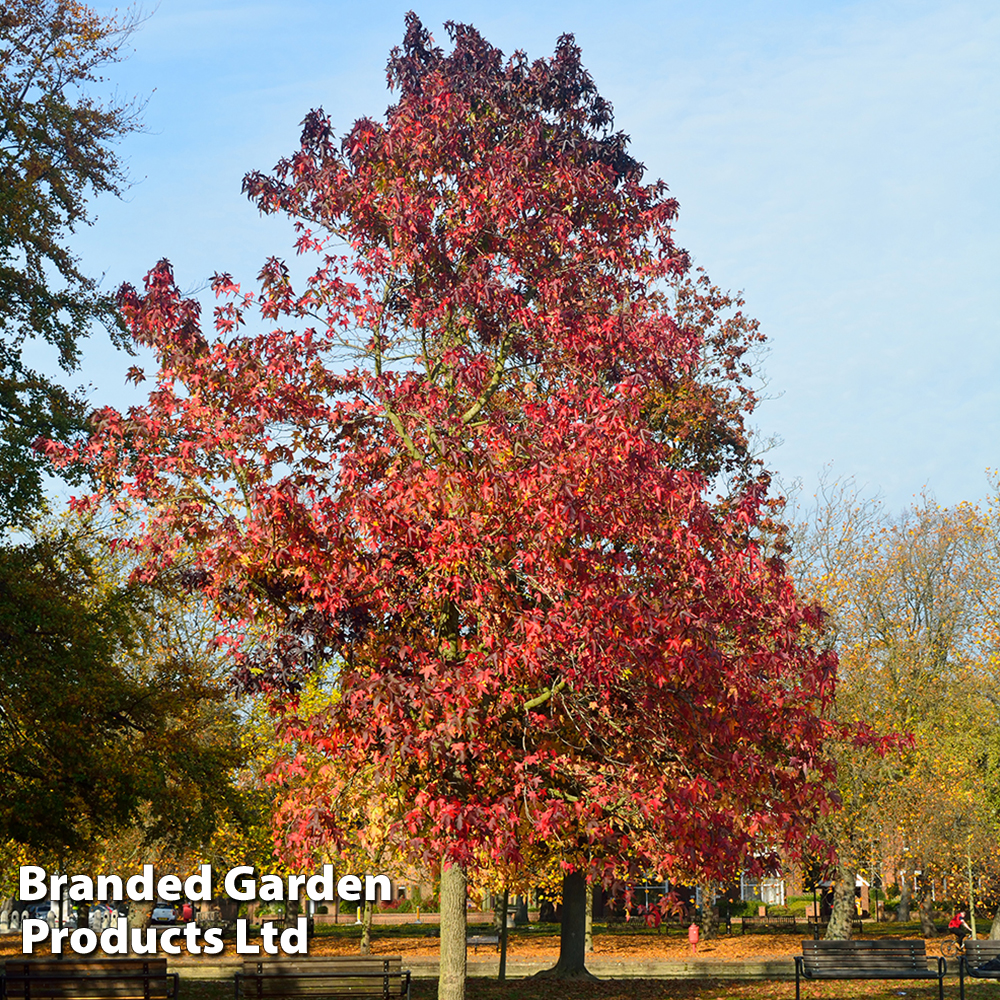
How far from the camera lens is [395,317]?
14898 millimetres

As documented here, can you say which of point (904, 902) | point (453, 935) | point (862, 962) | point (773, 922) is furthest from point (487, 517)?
point (904, 902)

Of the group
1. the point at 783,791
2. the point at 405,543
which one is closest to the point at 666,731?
the point at 783,791

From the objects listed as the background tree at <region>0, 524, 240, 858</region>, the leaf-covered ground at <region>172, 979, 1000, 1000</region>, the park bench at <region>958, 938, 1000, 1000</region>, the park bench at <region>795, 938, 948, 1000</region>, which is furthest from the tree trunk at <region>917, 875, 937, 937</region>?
the background tree at <region>0, 524, 240, 858</region>

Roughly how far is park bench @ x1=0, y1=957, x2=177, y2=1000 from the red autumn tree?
16.9ft

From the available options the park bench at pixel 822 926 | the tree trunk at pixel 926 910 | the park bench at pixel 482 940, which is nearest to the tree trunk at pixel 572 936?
the park bench at pixel 482 940

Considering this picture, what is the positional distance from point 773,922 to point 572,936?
87.5ft

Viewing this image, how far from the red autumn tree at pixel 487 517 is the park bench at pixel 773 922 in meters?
31.4

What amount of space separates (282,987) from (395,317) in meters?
10.5

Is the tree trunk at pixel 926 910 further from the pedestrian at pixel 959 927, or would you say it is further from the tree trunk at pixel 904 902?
the tree trunk at pixel 904 902

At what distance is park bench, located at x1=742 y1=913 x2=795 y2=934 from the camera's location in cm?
4232

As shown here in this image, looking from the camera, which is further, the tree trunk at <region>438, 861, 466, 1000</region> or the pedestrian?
the pedestrian

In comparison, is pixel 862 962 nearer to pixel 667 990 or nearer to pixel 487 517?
pixel 667 990

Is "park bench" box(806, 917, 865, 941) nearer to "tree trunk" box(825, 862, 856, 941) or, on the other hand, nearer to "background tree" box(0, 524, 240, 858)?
"tree trunk" box(825, 862, 856, 941)

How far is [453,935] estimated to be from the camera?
13.7 meters
